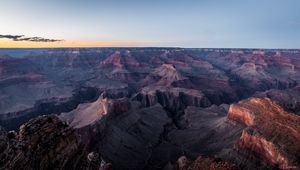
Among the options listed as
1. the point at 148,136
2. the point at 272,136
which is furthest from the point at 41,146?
the point at 148,136

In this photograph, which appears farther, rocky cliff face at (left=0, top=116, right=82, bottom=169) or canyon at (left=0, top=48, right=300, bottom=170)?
canyon at (left=0, top=48, right=300, bottom=170)

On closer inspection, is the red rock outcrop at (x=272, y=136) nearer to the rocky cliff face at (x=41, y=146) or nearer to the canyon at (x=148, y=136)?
the canyon at (x=148, y=136)

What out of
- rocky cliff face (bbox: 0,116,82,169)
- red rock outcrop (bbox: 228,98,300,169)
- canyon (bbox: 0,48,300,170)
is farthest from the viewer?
red rock outcrop (bbox: 228,98,300,169)

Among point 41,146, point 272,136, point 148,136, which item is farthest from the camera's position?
point 148,136

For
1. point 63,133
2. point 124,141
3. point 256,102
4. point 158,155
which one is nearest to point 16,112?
point 124,141

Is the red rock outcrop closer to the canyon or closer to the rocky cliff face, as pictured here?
the canyon

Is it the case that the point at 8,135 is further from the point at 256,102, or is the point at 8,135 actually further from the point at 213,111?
the point at 213,111

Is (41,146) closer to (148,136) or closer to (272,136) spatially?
(272,136)

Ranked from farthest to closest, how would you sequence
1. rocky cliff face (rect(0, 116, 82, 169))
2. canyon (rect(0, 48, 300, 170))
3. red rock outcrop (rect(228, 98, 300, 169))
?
red rock outcrop (rect(228, 98, 300, 169)) → canyon (rect(0, 48, 300, 170)) → rocky cliff face (rect(0, 116, 82, 169))

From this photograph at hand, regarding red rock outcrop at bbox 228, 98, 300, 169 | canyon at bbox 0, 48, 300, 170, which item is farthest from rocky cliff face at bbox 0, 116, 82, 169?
red rock outcrop at bbox 228, 98, 300, 169

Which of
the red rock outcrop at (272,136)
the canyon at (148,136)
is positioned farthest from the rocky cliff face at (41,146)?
the red rock outcrop at (272,136)

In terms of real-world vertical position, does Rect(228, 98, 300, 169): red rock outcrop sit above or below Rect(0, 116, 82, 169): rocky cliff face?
below
